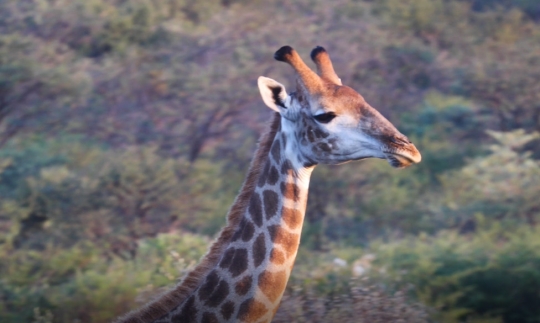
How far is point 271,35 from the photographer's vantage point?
13180 millimetres

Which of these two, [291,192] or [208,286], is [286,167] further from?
[208,286]

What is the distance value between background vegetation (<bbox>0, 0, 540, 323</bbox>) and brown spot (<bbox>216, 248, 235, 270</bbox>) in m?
1.60

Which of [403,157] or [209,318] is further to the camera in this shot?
[209,318]

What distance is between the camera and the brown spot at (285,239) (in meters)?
3.60

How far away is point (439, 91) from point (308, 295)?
899cm

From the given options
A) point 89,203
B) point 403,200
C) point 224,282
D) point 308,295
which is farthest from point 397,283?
point 89,203

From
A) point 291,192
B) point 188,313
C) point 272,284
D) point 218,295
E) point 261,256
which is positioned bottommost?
point 188,313

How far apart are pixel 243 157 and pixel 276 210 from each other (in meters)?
7.21

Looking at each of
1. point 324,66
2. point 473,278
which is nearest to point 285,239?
point 324,66

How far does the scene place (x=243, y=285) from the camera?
3549mm

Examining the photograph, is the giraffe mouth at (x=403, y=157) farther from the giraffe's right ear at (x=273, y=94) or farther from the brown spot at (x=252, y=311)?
the brown spot at (x=252, y=311)

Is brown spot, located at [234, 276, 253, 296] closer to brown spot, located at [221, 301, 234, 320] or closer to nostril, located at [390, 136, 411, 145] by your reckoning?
brown spot, located at [221, 301, 234, 320]

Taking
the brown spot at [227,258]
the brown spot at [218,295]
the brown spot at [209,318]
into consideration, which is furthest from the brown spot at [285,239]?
the brown spot at [209,318]

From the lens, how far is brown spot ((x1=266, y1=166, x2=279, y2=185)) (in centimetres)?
372
